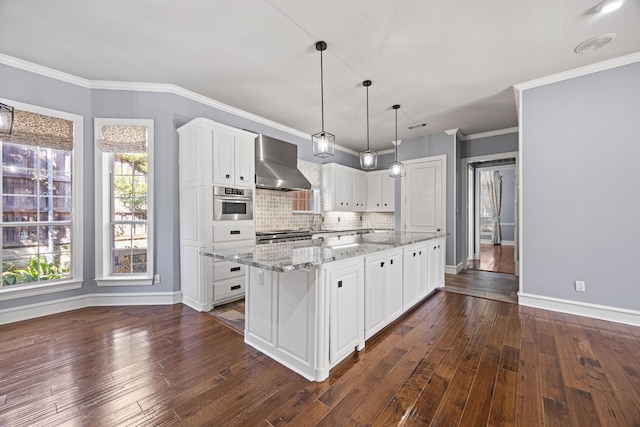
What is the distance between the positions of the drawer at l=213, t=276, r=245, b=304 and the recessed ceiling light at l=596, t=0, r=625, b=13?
4352 mm

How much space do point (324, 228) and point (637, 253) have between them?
457 centimetres

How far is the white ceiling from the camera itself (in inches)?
83.4

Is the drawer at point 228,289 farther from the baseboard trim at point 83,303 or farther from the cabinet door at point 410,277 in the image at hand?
the cabinet door at point 410,277

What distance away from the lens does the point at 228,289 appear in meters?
3.44

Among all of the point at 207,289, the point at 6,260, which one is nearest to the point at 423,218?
the point at 207,289

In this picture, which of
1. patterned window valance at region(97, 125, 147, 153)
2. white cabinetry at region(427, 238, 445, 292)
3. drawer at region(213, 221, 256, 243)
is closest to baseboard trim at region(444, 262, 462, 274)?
white cabinetry at region(427, 238, 445, 292)

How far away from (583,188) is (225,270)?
170 inches

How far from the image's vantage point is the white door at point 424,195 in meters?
5.22

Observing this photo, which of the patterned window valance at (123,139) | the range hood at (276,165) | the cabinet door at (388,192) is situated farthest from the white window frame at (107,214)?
the cabinet door at (388,192)

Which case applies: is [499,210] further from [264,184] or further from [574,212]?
[264,184]

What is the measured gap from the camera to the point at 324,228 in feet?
19.8

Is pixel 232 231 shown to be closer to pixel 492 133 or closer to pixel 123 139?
pixel 123 139

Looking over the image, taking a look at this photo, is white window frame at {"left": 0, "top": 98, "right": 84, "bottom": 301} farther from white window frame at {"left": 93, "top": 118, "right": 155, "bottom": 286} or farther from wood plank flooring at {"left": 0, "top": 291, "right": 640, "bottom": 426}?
wood plank flooring at {"left": 0, "top": 291, "right": 640, "bottom": 426}

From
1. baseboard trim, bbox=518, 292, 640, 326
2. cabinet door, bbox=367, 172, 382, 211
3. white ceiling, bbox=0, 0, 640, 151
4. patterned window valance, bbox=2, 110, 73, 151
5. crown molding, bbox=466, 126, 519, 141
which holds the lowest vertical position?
baseboard trim, bbox=518, 292, 640, 326
